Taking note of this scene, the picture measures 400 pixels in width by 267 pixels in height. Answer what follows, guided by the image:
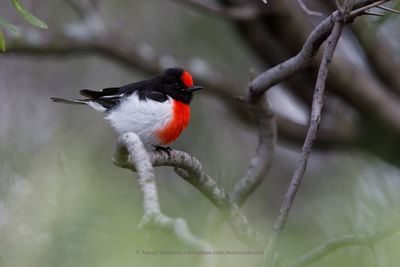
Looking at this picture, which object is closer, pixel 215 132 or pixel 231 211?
pixel 231 211

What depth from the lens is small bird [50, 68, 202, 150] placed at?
11.6 feet

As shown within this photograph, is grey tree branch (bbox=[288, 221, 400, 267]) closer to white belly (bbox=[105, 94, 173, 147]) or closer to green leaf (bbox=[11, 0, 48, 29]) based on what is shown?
green leaf (bbox=[11, 0, 48, 29])

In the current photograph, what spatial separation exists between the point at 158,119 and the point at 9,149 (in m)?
0.96

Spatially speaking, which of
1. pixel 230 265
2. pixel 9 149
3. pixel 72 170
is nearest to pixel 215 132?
pixel 9 149

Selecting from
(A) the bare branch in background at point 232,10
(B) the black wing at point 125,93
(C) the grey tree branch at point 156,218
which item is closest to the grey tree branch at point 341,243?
(C) the grey tree branch at point 156,218

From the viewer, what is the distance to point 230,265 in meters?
1.70

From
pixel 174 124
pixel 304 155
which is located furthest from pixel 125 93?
pixel 304 155

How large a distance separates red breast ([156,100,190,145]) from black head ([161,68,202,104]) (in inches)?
5.2

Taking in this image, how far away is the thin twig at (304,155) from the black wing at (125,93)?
53.0 inches

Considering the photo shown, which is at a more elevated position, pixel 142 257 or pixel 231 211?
pixel 142 257

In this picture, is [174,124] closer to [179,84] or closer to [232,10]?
[179,84]

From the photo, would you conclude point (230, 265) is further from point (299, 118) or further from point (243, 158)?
point (299, 118)

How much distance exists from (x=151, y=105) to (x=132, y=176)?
Result: 137cm

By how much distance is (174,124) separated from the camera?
3596 mm
